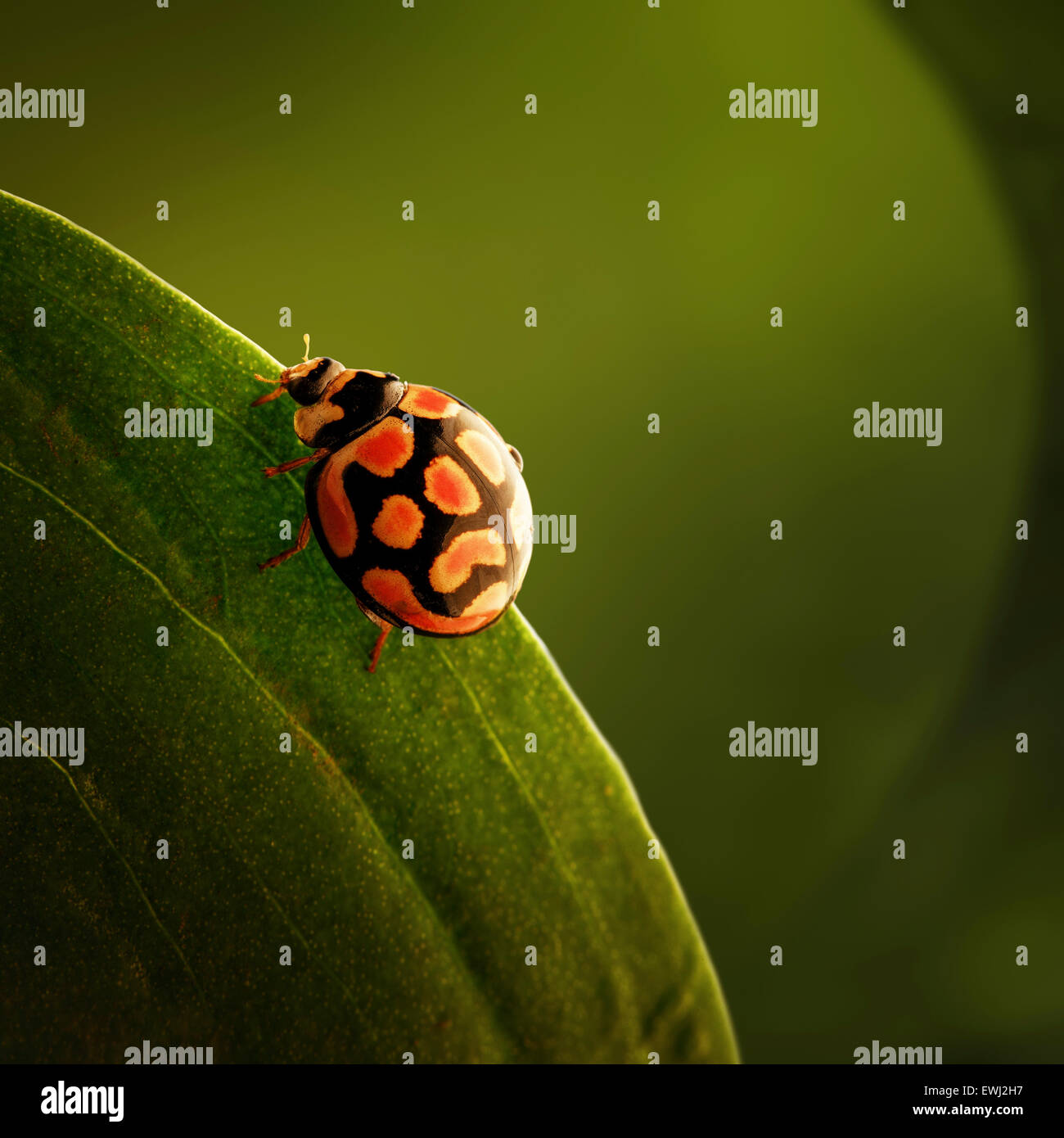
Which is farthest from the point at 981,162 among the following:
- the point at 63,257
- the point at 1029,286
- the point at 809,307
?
the point at 63,257

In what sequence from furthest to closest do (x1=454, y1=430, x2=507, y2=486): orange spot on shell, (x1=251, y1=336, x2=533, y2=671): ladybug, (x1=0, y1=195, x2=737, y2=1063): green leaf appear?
1. (x1=454, y1=430, x2=507, y2=486): orange spot on shell
2. (x1=251, y1=336, x2=533, y2=671): ladybug
3. (x1=0, y1=195, x2=737, y2=1063): green leaf

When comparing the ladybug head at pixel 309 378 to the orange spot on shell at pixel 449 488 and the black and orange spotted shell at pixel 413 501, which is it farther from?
the orange spot on shell at pixel 449 488

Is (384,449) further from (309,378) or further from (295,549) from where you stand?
(295,549)

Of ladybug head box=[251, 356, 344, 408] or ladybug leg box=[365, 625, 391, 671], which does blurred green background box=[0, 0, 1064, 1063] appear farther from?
ladybug leg box=[365, 625, 391, 671]

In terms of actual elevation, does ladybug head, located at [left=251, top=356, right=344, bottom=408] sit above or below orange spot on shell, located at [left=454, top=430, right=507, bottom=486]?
above

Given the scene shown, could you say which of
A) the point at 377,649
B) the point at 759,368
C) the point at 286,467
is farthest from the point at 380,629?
the point at 759,368

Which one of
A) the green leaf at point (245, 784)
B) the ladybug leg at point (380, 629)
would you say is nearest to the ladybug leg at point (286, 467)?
the green leaf at point (245, 784)

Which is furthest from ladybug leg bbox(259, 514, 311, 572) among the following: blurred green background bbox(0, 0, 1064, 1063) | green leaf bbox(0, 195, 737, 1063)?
blurred green background bbox(0, 0, 1064, 1063)
